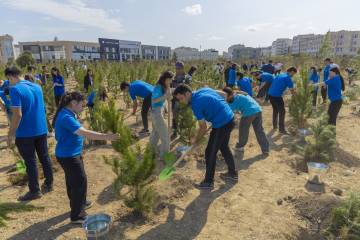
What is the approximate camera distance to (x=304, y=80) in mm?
6566

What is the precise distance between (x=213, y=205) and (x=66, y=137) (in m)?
1.95

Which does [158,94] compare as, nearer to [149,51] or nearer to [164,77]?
[164,77]

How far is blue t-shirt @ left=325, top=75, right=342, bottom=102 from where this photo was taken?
5727 mm

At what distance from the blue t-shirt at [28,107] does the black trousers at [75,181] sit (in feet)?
2.86

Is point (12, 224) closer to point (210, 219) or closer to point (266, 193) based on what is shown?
point (210, 219)

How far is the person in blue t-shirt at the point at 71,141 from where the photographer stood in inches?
107

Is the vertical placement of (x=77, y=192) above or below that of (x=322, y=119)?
below

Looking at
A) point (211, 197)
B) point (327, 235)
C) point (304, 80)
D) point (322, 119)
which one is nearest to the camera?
point (327, 235)

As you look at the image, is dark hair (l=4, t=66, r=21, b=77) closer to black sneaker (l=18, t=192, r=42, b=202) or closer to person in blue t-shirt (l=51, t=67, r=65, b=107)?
black sneaker (l=18, t=192, r=42, b=202)

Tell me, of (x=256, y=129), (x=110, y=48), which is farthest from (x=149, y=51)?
(x=256, y=129)

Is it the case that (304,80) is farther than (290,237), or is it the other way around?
(304,80)

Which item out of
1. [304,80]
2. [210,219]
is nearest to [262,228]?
[210,219]

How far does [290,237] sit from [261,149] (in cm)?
254

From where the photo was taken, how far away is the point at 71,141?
2.91 meters
